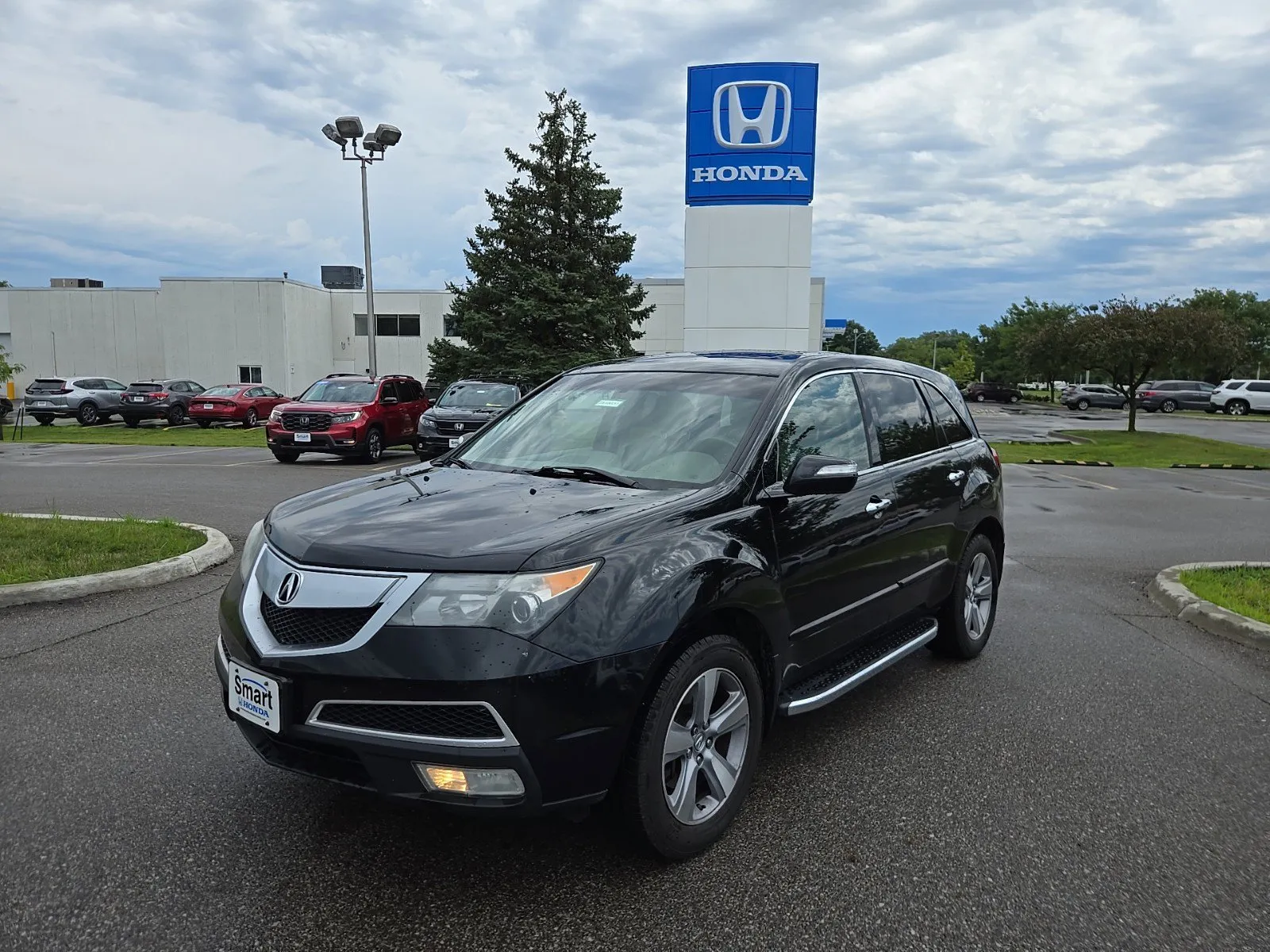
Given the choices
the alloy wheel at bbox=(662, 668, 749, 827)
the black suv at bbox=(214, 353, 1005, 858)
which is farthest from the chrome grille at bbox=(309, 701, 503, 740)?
the alloy wheel at bbox=(662, 668, 749, 827)

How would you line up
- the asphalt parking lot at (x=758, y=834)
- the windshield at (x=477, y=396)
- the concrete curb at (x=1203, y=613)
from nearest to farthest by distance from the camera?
the asphalt parking lot at (x=758, y=834) < the concrete curb at (x=1203, y=613) < the windshield at (x=477, y=396)

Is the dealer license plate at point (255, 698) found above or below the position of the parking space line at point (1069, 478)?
above

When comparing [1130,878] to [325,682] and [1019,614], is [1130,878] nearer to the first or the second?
[325,682]

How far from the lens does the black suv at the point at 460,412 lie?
17000mm

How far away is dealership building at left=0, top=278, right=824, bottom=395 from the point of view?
42.3m

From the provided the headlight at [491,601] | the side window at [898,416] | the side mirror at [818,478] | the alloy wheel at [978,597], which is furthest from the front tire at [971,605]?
the headlight at [491,601]

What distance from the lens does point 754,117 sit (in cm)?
2031

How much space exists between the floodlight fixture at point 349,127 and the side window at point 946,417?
22.6m

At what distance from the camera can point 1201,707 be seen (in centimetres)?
457

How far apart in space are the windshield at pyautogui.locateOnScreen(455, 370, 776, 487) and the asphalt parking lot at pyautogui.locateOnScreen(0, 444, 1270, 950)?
1.35 metres

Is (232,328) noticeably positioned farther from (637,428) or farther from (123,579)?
(637,428)

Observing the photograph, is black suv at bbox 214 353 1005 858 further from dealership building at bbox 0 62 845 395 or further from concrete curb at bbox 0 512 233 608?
dealership building at bbox 0 62 845 395

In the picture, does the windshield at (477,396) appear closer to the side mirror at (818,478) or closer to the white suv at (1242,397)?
the side mirror at (818,478)

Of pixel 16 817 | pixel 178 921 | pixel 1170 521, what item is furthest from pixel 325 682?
pixel 1170 521
